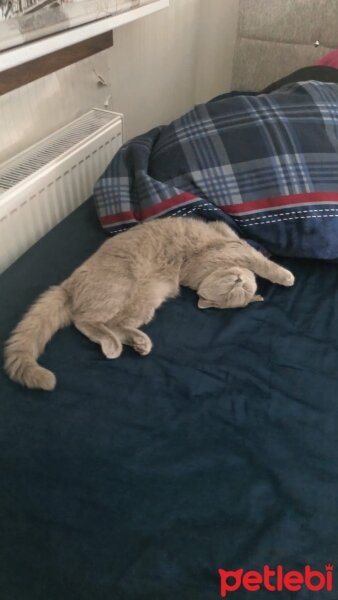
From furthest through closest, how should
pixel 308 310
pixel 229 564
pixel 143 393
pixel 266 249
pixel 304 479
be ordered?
1. pixel 266 249
2. pixel 308 310
3. pixel 143 393
4. pixel 304 479
5. pixel 229 564

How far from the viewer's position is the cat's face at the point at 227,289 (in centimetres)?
109

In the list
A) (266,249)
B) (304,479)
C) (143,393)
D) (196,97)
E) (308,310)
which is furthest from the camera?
(196,97)

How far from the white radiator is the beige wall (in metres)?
0.06

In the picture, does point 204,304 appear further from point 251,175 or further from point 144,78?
point 144,78

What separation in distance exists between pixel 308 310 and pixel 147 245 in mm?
431

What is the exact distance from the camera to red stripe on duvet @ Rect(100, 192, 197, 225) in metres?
1.23

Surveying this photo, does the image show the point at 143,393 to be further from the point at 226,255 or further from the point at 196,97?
the point at 196,97

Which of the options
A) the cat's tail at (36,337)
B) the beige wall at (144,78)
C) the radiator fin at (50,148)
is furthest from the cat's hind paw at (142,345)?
the beige wall at (144,78)

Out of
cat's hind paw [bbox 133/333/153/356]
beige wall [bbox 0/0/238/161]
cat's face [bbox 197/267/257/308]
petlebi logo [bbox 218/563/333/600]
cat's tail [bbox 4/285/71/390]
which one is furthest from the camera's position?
beige wall [bbox 0/0/238/161]

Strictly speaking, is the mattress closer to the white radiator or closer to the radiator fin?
the white radiator

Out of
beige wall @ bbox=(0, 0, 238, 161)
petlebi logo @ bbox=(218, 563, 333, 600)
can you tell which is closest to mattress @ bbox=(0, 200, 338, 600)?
petlebi logo @ bbox=(218, 563, 333, 600)

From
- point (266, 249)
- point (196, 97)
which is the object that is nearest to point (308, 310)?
point (266, 249)

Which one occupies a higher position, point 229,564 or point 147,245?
point 147,245

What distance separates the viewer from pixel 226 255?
116 cm
